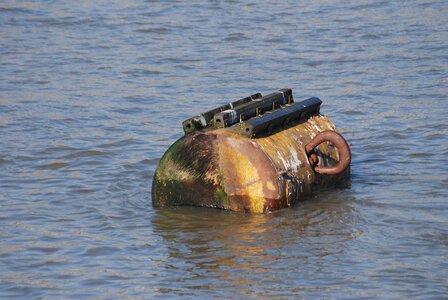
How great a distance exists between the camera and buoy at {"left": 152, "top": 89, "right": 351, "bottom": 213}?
306 inches

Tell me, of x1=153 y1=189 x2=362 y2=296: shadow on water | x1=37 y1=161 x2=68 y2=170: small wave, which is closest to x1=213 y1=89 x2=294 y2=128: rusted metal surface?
x1=153 y1=189 x2=362 y2=296: shadow on water

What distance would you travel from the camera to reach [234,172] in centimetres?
778

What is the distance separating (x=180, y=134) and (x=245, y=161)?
3.23 m

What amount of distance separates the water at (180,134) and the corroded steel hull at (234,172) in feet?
0.51

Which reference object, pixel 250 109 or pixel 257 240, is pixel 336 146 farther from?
pixel 257 240

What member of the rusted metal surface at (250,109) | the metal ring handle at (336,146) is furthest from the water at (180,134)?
the rusted metal surface at (250,109)

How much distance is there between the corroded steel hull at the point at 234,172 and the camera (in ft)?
25.4

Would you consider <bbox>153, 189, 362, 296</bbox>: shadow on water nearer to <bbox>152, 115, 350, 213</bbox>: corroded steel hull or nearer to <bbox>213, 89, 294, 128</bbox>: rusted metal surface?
<bbox>152, 115, 350, 213</bbox>: corroded steel hull

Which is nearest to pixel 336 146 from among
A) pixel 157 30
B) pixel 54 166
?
pixel 54 166

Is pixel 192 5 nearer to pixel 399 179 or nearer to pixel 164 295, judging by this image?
pixel 399 179

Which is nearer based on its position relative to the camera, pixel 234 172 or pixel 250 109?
pixel 234 172

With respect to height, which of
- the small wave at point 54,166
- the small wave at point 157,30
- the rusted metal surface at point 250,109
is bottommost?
the small wave at point 54,166

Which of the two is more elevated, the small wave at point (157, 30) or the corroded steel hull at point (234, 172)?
the small wave at point (157, 30)

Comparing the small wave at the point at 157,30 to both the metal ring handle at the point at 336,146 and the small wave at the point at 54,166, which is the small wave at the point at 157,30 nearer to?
the small wave at the point at 54,166
